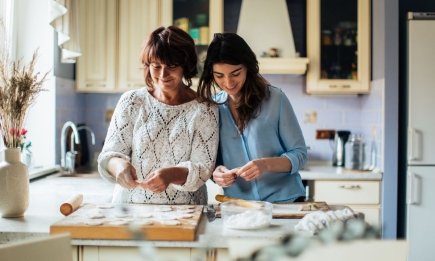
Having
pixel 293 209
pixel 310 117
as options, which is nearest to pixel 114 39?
pixel 310 117

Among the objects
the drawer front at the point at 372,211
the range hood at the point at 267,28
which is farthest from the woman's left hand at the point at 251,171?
the range hood at the point at 267,28

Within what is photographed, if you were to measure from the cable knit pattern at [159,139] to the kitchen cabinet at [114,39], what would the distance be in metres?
1.83

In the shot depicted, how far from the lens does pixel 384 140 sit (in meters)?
3.27

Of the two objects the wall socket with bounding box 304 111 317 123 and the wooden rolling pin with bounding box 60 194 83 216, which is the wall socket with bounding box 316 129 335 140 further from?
the wooden rolling pin with bounding box 60 194 83 216

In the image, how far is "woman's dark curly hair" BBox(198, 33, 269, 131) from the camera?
1848 millimetres

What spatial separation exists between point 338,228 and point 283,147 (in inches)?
55.9

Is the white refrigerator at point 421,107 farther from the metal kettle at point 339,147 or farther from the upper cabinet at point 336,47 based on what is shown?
the metal kettle at point 339,147

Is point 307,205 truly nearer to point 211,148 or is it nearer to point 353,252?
point 211,148

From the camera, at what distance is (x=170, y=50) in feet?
5.71

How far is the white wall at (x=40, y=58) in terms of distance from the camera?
3176 millimetres

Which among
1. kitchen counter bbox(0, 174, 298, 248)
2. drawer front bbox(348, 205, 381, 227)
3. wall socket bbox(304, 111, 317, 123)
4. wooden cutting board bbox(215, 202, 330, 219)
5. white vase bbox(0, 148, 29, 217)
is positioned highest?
wall socket bbox(304, 111, 317, 123)

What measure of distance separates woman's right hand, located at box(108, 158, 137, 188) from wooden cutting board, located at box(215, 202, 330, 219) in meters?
0.30

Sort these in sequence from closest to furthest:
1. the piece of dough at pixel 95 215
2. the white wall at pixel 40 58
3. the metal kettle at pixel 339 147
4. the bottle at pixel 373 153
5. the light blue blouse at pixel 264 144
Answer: the piece of dough at pixel 95 215 < the light blue blouse at pixel 264 144 < the white wall at pixel 40 58 < the bottle at pixel 373 153 < the metal kettle at pixel 339 147

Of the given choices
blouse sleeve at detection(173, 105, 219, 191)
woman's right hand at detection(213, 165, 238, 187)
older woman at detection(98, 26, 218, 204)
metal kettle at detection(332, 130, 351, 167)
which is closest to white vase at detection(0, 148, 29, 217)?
older woman at detection(98, 26, 218, 204)
